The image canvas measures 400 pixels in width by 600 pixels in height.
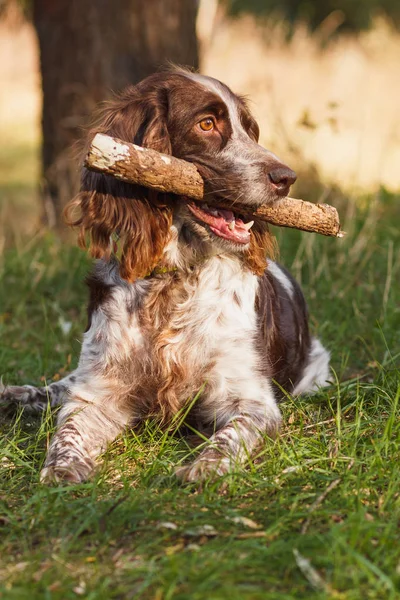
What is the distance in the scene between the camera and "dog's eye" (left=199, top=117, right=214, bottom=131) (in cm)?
358

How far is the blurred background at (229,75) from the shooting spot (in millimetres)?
6801

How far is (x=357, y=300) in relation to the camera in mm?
5238

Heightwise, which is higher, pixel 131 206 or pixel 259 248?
pixel 131 206

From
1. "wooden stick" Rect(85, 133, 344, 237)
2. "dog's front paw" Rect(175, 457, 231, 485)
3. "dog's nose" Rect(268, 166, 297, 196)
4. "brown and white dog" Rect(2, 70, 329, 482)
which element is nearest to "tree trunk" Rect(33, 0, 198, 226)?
"brown and white dog" Rect(2, 70, 329, 482)

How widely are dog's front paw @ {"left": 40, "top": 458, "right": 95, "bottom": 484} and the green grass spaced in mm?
54

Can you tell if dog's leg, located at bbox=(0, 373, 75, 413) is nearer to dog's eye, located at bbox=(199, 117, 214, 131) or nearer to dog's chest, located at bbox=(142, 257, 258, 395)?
dog's chest, located at bbox=(142, 257, 258, 395)

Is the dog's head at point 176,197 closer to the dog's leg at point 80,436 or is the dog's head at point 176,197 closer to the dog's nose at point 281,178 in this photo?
the dog's nose at point 281,178

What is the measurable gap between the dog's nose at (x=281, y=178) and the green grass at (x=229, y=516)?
2.93 ft

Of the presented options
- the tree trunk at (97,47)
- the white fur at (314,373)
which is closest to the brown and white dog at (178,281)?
the white fur at (314,373)

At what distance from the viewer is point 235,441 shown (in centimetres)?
335

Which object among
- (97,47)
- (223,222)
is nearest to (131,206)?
(223,222)

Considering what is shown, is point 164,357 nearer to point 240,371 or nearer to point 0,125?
point 240,371

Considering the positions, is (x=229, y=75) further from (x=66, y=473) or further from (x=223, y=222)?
(x=66, y=473)

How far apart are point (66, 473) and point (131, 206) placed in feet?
3.55
